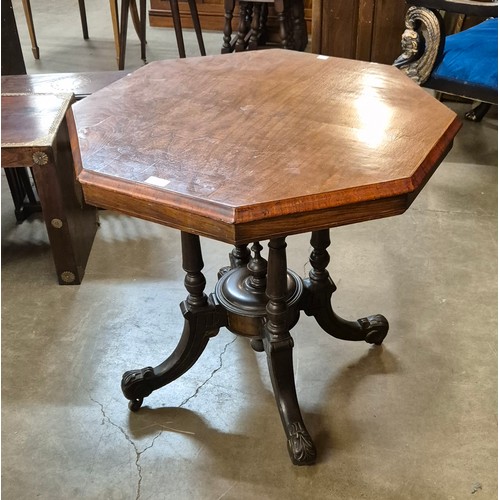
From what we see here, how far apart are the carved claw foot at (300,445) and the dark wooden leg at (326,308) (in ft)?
1.06

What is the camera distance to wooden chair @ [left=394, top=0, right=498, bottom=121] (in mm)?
2346

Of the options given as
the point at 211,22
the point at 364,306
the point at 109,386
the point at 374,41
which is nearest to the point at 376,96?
the point at 364,306

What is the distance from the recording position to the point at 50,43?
460 centimetres

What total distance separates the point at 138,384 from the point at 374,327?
0.70 metres

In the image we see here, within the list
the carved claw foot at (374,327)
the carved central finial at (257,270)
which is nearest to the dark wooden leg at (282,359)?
the carved central finial at (257,270)

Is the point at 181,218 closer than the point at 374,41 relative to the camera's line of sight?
Yes

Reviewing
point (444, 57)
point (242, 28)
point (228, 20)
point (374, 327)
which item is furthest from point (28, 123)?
point (242, 28)

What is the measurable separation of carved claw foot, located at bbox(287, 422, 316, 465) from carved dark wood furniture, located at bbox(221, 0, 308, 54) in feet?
9.03

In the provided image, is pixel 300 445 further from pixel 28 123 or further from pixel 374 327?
pixel 28 123

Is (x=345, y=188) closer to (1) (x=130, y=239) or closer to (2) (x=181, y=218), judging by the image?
(2) (x=181, y=218)

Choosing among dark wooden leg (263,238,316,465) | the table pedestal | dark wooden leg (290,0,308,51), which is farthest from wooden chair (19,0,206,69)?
dark wooden leg (263,238,316,465)

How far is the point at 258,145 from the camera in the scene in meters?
1.18

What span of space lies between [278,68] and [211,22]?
138 inches

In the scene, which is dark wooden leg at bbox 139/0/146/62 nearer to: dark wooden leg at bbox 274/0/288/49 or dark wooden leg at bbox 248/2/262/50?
Result: dark wooden leg at bbox 248/2/262/50
